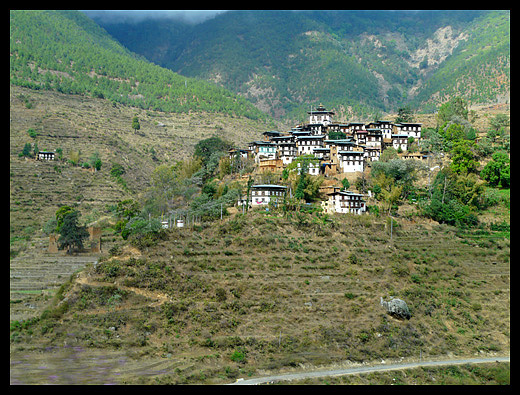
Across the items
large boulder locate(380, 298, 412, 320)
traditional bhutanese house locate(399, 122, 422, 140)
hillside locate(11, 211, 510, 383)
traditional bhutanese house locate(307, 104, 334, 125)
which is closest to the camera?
hillside locate(11, 211, 510, 383)

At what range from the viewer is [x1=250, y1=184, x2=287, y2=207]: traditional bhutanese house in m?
52.2

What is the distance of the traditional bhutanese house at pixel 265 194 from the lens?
171 ft

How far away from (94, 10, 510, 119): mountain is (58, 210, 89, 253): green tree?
73.7 meters

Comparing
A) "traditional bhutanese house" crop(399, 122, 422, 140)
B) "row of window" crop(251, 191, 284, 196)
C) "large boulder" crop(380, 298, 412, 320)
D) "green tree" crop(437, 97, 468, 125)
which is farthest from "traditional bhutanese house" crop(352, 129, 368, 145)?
"large boulder" crop(380, 298, 412, 320)

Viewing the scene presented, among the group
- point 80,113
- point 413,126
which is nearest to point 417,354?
point 413,126

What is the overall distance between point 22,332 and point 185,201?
76.4 feet

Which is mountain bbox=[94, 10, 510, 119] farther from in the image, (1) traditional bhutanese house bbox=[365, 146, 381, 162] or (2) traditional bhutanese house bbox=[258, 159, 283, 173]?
(2) traditional bhutanese house bbox=[258, 159, 283, 173]

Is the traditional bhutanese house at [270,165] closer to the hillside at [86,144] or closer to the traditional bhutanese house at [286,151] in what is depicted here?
the traditional bhutanese house at [286,151]

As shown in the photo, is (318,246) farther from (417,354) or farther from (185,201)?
(185,201)

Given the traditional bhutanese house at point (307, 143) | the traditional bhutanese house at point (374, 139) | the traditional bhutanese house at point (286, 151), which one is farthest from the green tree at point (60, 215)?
the traditional bhutanese house at point (374, 139)

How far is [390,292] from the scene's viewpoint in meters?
42.6

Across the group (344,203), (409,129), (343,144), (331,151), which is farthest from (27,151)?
(409,129)

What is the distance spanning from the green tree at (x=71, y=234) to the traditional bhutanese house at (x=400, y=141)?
34.5 meters

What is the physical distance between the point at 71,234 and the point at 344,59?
12086cm
